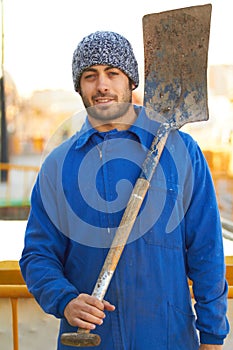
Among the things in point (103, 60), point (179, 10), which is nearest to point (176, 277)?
point (103, 60)

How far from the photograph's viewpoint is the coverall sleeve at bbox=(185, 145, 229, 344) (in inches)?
70.0

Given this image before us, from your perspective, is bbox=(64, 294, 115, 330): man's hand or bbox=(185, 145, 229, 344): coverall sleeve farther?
bbox=(185, 145, 229, 344): coverall sleeve

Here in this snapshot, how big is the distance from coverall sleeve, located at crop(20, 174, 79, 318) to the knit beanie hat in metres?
0.42

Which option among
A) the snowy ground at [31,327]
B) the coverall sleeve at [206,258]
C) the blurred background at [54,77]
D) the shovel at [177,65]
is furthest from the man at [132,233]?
the blurred background at [54,77]

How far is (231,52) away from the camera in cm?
752

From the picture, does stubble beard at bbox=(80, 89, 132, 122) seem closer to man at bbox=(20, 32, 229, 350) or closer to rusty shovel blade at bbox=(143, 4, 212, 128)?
man at bbox=(20, 32, 229, 350)

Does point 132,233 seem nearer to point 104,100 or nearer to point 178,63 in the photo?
point 104,100

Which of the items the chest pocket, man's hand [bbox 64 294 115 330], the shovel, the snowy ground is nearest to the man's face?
the shovel

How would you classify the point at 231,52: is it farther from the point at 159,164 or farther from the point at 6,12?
the point at 159,164

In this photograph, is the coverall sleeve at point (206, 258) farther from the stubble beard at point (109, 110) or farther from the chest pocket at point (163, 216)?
the stubble beard at point (109, 110)

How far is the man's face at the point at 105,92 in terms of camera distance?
6.09 ft

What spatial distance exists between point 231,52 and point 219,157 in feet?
5.14

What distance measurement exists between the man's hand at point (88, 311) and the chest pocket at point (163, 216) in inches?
10.0

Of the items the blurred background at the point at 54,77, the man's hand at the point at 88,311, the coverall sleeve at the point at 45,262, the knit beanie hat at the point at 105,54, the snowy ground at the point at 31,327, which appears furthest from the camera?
the blurred background at the point at 54,77
